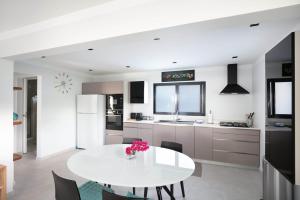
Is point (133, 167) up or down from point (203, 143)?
up

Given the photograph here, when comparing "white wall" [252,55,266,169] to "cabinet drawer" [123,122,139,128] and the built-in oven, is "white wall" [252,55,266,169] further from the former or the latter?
the built-in oven

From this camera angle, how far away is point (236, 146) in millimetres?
3447

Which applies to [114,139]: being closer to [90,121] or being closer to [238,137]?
[90,121]

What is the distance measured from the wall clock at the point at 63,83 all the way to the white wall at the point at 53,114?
88 mm

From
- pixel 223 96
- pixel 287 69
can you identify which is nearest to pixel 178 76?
pixel 223 96

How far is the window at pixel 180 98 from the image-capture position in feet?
14.3

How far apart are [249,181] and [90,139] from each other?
13.2 ft

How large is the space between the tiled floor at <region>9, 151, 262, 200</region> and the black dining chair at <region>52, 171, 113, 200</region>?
2.82ft

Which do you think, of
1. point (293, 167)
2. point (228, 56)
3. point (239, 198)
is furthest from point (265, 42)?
point (239, 198)

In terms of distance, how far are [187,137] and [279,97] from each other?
2.58 m

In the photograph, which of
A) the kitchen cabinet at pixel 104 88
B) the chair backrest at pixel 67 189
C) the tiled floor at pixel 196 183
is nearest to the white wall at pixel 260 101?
the tiled floor at pixel 196 183

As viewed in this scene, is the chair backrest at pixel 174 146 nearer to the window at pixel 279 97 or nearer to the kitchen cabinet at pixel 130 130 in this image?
the window at pixel 279 97

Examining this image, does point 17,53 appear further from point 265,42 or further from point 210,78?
point 210,78

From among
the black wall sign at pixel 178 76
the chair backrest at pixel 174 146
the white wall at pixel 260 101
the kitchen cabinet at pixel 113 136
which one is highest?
the black wall sign at pixel 178 76
